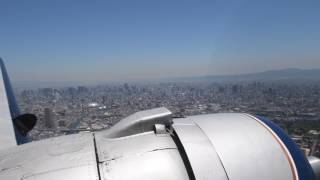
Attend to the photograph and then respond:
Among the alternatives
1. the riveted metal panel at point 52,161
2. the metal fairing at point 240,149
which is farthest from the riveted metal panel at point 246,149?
the riveted metal panel at point 52,161

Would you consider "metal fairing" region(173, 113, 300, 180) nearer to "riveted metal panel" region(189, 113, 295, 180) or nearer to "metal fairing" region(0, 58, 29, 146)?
"riveted metal panel" region(189, 113, 295, 180)

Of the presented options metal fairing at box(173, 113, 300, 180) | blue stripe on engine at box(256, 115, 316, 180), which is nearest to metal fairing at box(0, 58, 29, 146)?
metal fairing at box(173, 113, 300, 180)

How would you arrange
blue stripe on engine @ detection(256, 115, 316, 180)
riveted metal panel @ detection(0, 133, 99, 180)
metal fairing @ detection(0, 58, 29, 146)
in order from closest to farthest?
riveted metal panel @ detection(0, 133, 99, 180), blue stripe on engine @ detection(256, 115, 316, 180), metal fairing @ detection(0, 58, 29, 146)

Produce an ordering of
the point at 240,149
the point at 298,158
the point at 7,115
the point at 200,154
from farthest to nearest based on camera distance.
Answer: the point at 7,115, the point at 298,158, the point at 240,149, the point at 200,154

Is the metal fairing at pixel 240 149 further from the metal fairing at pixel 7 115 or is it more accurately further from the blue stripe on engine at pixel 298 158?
the metal fairing at pixel 7 115

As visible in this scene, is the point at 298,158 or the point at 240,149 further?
the point at 298,158

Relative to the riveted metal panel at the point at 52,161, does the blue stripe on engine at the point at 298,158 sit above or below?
below

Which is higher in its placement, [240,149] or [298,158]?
[240,149]

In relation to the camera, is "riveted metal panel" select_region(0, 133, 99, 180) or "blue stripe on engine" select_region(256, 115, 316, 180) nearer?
"riveted metal panel" select_region(0, 133, 99, 180)

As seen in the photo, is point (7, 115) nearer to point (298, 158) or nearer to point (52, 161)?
point (52, 161)

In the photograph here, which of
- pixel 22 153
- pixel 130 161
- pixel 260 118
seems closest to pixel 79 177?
pixel 130 161

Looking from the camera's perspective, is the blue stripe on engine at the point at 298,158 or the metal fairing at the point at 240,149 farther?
the blue stripe on engine at the point at 298,158

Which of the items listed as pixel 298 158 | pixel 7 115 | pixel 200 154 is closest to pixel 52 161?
pixel 200 154
